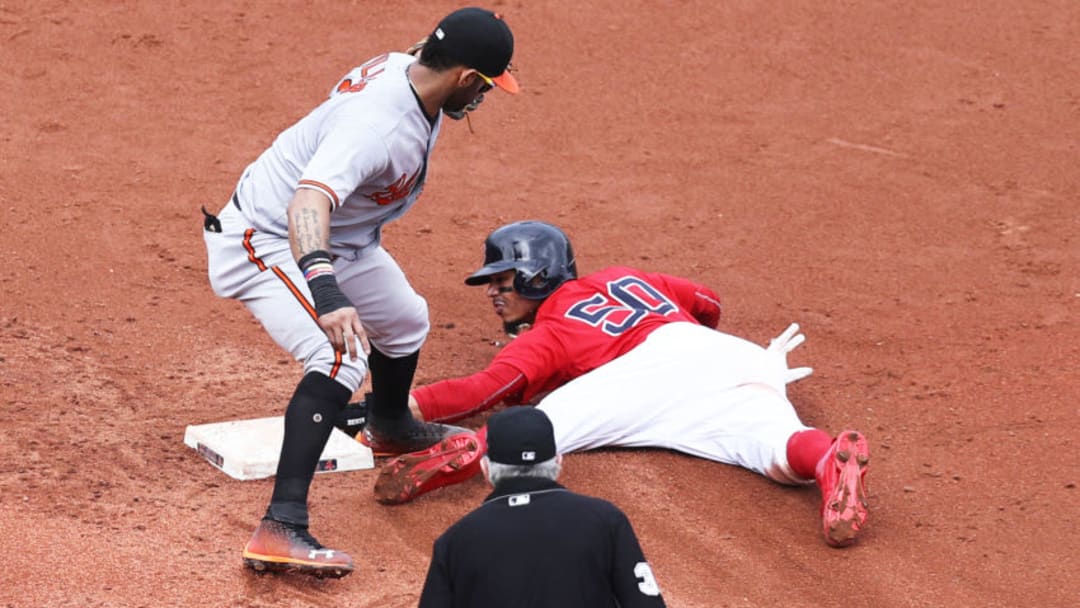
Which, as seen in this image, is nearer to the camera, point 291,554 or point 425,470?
point 291,554

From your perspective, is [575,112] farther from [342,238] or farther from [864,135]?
[342,238]

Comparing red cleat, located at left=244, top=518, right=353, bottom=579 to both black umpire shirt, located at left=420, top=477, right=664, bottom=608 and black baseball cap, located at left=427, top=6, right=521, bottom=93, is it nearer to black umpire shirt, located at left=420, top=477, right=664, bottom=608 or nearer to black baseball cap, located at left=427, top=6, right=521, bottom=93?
black umpire shirt, located at left=420, top=477, right=664, bottom=608

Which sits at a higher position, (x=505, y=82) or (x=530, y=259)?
(x=505, y=82)

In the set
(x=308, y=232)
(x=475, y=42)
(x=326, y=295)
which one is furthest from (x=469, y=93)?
(x=326, y=295)

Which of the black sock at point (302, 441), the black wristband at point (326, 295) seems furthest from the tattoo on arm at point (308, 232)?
the black sock at point (302, 441)

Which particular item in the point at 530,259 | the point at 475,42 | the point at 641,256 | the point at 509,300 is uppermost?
the point at 475,42

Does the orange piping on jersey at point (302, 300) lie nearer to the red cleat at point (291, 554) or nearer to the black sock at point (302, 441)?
the black sock at point (302, 441)

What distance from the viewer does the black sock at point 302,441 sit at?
17.2ft

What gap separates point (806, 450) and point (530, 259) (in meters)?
1.77

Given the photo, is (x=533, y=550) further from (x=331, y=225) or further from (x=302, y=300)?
(x=331, y=225)

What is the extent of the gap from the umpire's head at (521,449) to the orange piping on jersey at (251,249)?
1918mm

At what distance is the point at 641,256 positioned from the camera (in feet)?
30.1

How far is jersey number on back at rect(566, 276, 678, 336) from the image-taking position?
22.8ft

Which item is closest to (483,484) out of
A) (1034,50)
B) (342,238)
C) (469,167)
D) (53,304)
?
(342,238)
